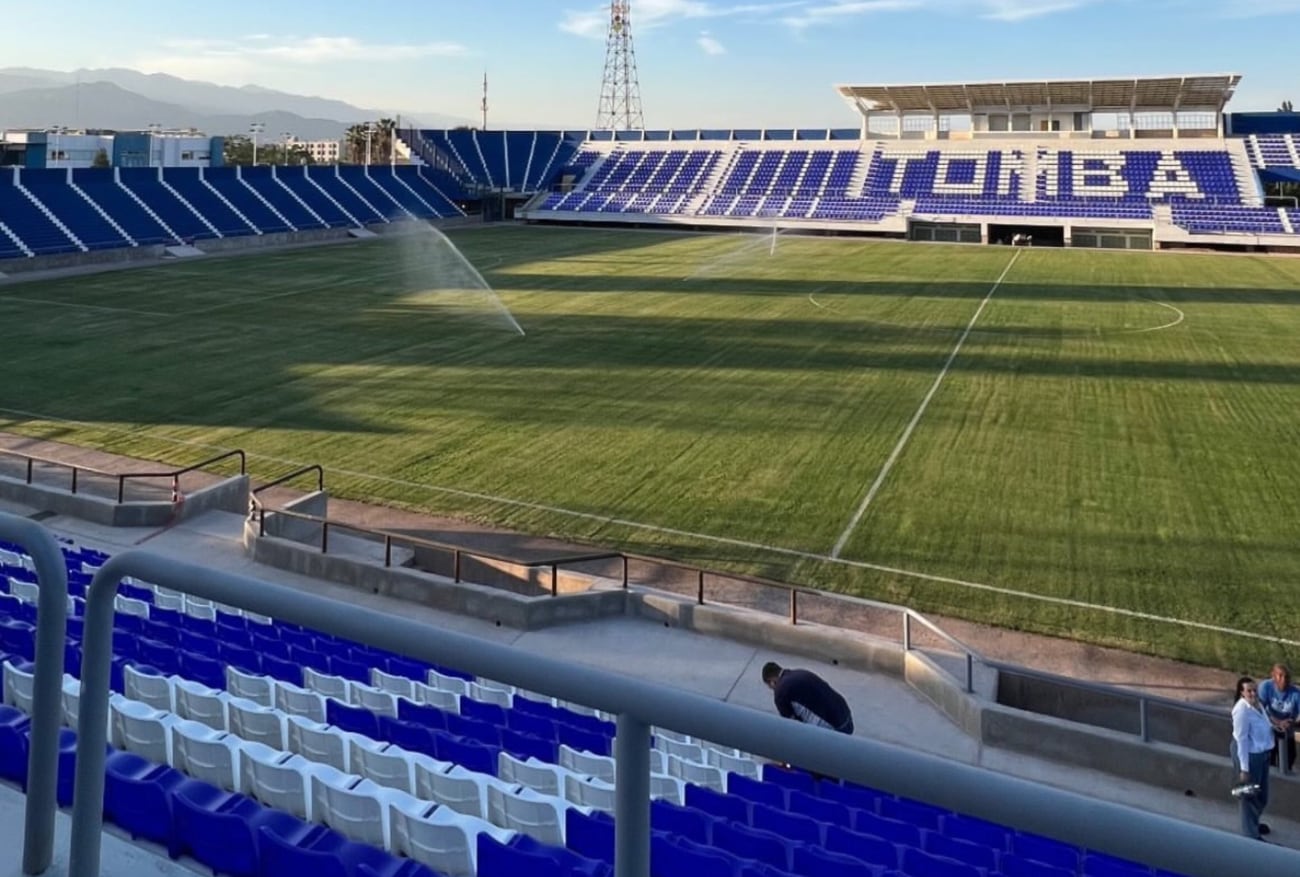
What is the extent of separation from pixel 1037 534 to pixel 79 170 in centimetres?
6084

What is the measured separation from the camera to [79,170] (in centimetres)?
6044

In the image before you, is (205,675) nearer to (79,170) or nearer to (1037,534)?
(1037,534)

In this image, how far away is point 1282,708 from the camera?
1028 cm

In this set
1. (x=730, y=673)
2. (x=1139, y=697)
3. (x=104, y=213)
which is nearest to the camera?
(x=1139, y=697)

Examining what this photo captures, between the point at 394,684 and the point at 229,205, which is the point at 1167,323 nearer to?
the point at 394,684

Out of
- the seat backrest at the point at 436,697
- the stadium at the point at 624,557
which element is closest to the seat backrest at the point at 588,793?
the stadium at the point at 624,557

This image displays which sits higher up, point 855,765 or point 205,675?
point 855,765

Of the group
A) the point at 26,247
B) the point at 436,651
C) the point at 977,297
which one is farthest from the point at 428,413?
the point at 26,247

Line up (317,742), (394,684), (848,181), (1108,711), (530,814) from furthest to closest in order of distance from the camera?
1. (848,181)
2. (1108,711)
3. (394,684)
4. (317,742)
5. (530,814)

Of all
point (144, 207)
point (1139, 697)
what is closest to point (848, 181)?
point (144, 207)

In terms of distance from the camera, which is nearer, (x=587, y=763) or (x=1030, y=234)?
(x=587, y=763)

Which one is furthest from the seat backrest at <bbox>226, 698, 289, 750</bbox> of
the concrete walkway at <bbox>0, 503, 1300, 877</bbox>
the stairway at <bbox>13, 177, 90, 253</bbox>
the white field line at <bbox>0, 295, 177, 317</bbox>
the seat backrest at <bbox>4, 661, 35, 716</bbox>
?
the stairway at <bbox>13, 177, 90, 253</bbox>

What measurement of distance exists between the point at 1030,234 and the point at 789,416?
5719 centimetres

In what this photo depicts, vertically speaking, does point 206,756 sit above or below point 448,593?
above
